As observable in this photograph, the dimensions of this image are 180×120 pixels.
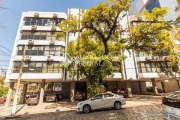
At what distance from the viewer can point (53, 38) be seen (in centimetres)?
2036

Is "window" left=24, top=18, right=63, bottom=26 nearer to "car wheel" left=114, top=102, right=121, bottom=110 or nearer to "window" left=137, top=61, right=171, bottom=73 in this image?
"window" left=137, top=61, right=171, bottom=73

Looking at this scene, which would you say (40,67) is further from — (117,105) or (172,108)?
(172,108)

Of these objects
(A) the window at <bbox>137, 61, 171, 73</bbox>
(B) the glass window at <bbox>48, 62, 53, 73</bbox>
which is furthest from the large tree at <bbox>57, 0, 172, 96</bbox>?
(A) the window at <bbox>137, 61, 171, 73</bbox>

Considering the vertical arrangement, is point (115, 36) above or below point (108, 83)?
above

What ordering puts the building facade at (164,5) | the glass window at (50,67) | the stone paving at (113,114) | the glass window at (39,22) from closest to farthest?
1. the stone paving at (113,114)
2. the glass window at (50,67)
3. the glass window at (39,22)
4. the building facade at (164,5)

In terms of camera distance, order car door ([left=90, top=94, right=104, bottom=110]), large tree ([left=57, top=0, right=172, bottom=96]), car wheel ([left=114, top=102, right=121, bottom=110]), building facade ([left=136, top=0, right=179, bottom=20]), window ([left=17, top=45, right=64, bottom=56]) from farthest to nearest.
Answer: building facade ([left=136, top=0, right=179, bottom=20]), window ([left=17, top=45, right=64, bottom=56]), large tree ([left=57, top=0, right=172, bottom=96]), car wheel ([left=114, top=102, right=121, bottom=110]), car door ([left=90, top=94, right=104, bottom=110])

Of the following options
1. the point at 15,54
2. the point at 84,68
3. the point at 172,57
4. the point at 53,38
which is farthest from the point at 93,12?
the point at 172,57

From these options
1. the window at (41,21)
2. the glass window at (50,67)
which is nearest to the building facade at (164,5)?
the window at (41,21)

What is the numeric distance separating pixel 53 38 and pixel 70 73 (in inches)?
303

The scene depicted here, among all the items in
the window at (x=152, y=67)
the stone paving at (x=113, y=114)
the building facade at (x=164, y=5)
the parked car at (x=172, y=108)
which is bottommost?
the stone paving at (x=113, y=114)

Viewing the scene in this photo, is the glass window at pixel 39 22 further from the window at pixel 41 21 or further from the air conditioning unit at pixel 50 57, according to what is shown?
the air conditioning unit at pixel 50 57

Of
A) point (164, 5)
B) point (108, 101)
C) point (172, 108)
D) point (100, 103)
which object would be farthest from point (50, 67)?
point (164, 5)

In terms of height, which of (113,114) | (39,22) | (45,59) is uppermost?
(39,22)

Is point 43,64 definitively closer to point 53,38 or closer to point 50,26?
point 53,38
